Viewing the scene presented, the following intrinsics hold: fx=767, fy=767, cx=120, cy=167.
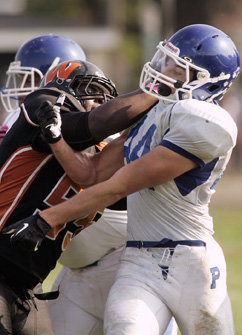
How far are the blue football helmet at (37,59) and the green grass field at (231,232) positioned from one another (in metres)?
2.56

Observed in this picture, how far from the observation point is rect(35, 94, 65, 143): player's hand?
3469 mm

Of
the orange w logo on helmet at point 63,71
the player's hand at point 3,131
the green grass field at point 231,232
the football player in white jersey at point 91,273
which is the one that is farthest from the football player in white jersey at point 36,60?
the green grass field at point 231,232

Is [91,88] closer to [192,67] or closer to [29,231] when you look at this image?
[192,67]

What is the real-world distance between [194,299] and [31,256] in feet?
2.64

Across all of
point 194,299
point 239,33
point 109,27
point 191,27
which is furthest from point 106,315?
point 109,27

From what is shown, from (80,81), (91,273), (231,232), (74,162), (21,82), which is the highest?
(80,81)

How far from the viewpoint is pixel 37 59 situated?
5539mm

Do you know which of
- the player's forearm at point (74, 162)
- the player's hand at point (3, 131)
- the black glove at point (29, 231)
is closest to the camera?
the black glove at point (29, 231)

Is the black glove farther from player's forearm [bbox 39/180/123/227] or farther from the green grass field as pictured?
the green grass field

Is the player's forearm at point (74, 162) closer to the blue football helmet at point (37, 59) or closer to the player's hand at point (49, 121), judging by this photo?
the player's hand at point (49, 121)

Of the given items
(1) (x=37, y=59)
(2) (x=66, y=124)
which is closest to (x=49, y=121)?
(2) (x=66, y=124)

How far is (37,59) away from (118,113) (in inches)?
78.4

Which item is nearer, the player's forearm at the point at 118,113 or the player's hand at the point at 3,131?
the player's forearm at the point at 118,113

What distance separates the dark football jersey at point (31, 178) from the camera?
3.65 metres
